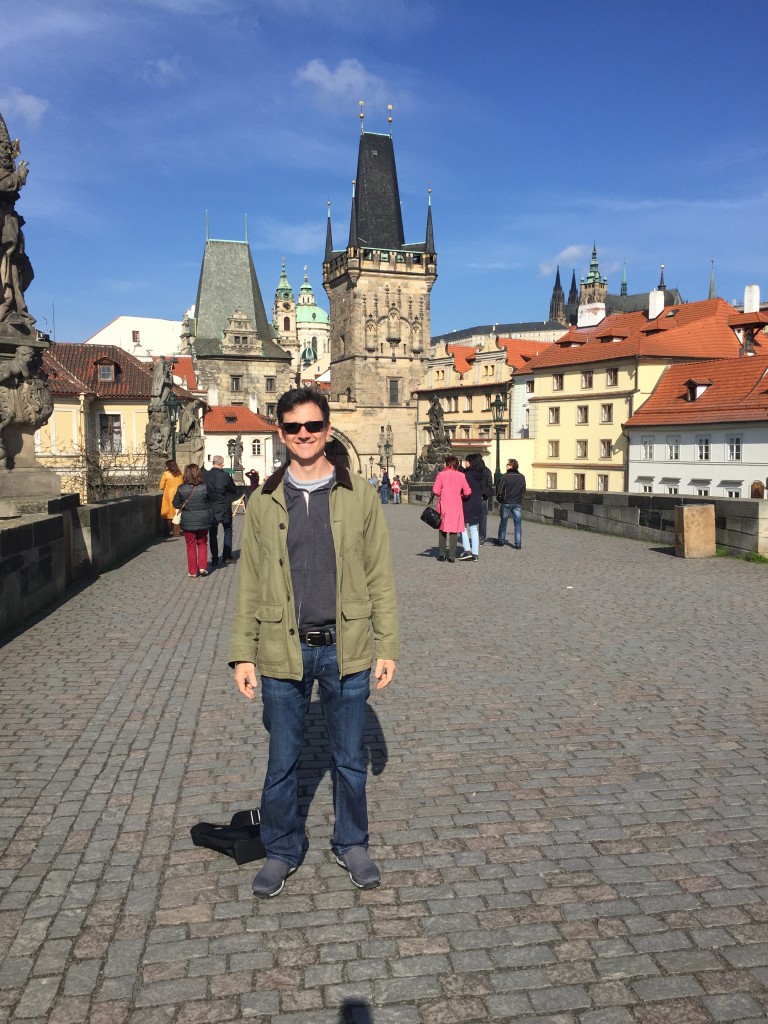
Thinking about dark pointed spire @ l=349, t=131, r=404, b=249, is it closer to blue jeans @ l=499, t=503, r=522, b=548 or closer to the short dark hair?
blue jeans @ l=499, t=503, r=522, b=548

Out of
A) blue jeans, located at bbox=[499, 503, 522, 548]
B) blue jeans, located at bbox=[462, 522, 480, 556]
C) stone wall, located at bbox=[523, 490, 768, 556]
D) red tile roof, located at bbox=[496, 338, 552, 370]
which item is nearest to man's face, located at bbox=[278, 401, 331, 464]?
blue jeans, located at bbox=[462, 522, 480, 556]

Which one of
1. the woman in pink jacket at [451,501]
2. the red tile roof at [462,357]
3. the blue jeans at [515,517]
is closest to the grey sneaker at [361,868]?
the woman in pink jacket at [451,501]

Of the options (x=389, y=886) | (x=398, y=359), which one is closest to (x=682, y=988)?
(x=389, y=886)

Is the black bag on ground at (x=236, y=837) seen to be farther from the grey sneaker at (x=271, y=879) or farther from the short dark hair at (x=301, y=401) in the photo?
the short dark hair at (x=301, y=401)

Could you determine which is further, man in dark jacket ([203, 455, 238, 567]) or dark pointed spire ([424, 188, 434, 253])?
dark pointed spire ([424, 188, 434, 253])

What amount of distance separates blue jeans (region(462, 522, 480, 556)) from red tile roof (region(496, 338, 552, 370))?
49.8 m

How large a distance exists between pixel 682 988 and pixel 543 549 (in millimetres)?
12698

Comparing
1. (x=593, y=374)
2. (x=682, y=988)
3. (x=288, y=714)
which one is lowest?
(x=682, y=988)

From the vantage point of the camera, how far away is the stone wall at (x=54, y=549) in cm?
768

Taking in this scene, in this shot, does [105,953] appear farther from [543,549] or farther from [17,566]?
[543,549]

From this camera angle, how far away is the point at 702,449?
128 ft

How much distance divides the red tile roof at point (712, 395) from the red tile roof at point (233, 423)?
31.8 m

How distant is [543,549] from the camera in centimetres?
1516

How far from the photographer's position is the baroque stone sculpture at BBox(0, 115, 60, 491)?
935 cm
